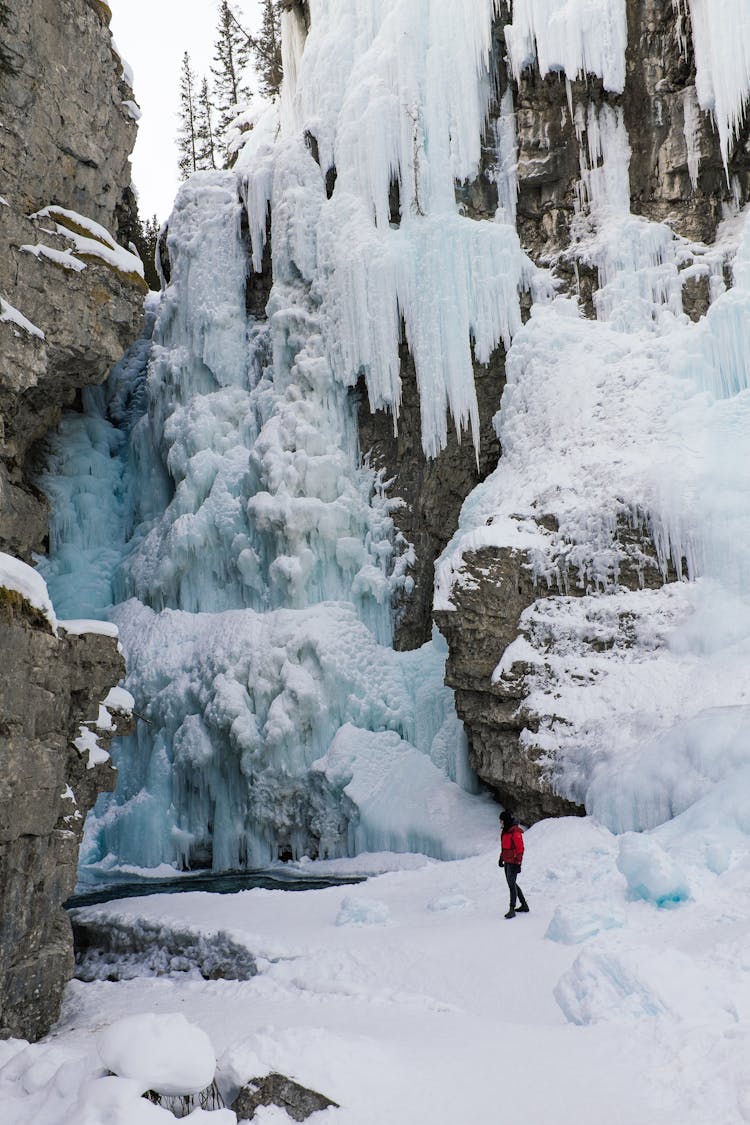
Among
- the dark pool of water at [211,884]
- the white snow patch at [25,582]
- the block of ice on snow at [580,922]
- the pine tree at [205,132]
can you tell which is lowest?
the dark pool of water at [211,884]

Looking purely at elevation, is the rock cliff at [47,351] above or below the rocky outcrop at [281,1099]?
above

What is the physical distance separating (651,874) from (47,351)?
1005cm

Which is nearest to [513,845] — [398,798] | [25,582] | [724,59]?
[25,582]

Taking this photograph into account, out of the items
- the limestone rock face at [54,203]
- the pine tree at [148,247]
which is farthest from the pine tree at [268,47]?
the limestone rock face at [54,203]

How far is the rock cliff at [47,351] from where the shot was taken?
29.0 ft

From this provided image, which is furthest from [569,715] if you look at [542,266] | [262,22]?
[262,22]

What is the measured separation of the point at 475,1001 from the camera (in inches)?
295

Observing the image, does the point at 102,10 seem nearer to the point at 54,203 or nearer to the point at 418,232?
the point at 54,203

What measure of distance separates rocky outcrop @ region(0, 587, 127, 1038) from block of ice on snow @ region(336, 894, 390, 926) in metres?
2.92

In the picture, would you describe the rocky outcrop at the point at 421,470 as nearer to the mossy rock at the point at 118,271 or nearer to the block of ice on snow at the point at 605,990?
the mossy rock at the point at 118,271

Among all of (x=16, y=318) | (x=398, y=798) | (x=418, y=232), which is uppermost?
(x=418, y=232)

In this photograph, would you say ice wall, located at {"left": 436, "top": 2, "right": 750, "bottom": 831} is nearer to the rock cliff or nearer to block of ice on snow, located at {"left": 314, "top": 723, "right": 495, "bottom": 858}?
block of ice on snow, located at {"left": 314, "top": 723, "right": 495, "bottom": 858}

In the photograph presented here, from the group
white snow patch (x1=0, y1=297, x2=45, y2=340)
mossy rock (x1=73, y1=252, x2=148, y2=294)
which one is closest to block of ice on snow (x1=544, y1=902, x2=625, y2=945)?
white snow patch (x1=0, y1=297, x2=45, y2=340)

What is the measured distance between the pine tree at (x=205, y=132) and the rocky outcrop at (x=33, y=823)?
101 ft
